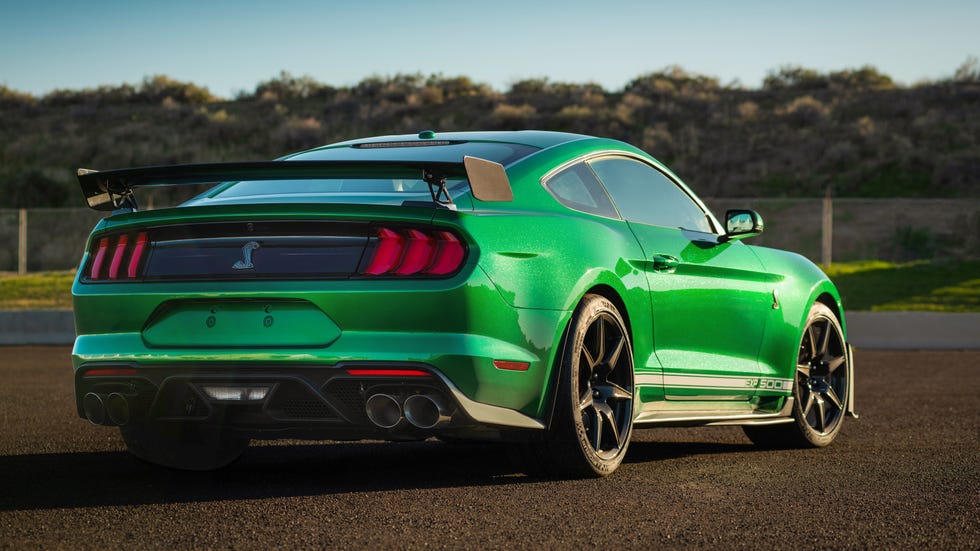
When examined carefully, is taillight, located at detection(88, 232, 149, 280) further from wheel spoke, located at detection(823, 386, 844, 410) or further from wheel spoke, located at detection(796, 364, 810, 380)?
wheel spoke, located at detection(823, 386, 844, 410)

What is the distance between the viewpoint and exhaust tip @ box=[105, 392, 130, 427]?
5.81m

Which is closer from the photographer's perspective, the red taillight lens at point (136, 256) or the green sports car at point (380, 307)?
the green sports car at point (380, 307)

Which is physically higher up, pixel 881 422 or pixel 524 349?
pixel 524 349

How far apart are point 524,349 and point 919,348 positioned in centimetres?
1512

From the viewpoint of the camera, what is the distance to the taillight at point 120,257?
19.3 ft

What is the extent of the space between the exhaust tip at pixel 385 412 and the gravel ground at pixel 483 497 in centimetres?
34

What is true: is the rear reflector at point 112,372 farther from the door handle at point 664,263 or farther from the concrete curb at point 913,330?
the concrete curb at point 913,330

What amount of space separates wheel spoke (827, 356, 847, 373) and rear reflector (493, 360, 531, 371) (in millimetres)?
3244

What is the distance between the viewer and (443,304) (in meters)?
5.45

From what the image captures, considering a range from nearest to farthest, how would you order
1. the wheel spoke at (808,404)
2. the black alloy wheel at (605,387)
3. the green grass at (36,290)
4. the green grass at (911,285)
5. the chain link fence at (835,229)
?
the black alloy wheel at (605,387) → the wheel spoke at (808,404) → the green grass at (911,285) → the green grass at (36,290) → the chain link fence at (835,229)

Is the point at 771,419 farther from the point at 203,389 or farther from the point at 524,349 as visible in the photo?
the point at 203,389

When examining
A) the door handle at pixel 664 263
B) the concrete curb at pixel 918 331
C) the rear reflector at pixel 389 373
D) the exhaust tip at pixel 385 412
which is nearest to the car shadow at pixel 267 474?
the exhaust tip at pixel 385 412

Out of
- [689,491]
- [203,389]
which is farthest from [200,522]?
[689,491]

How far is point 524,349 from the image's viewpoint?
5703mm
